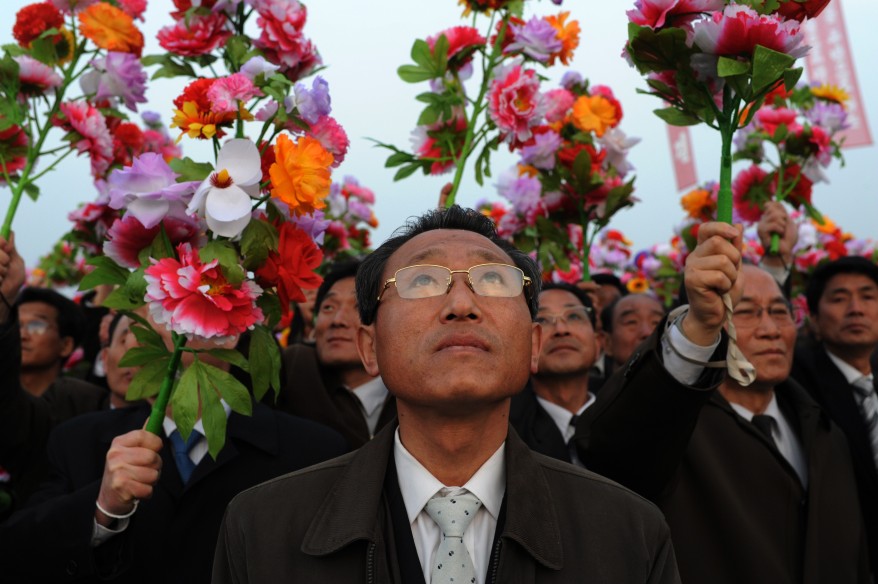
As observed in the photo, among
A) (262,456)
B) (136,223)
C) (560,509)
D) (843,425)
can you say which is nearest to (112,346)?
(262,456)

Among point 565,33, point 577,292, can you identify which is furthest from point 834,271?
point 565,33

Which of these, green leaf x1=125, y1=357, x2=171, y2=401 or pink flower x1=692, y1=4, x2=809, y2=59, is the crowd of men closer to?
green leaf x1=125, y1=357, x2=171, y2=401

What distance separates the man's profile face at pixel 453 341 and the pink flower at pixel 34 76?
157cm

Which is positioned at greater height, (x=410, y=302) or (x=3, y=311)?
(x=3, y=311)

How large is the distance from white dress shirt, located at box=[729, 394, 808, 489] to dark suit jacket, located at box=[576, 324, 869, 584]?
0.30 ft

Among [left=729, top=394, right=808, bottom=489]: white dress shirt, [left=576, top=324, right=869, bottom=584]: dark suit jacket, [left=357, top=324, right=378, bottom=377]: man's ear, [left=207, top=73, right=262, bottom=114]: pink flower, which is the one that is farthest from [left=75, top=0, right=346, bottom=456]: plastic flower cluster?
[left=729, top=394, right=808, bottom=489]: white dress shirt

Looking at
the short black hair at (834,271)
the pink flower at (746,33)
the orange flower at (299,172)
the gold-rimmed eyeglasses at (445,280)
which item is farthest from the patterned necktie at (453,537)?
the short black hair at (834,271)

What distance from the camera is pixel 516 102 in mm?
3457

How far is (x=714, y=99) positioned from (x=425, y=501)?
49.8 inches

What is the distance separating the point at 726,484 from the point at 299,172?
1813 millimetres

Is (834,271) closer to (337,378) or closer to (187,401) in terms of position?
(337,378)

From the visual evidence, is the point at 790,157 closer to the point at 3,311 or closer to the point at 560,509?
the point at 560,509

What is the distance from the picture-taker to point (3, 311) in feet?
9.40

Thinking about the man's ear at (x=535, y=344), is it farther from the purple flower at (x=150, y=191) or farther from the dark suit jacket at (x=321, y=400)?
the dark suit jacket at (x=321, y=400)
